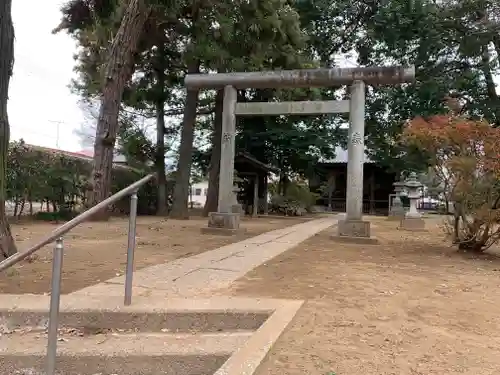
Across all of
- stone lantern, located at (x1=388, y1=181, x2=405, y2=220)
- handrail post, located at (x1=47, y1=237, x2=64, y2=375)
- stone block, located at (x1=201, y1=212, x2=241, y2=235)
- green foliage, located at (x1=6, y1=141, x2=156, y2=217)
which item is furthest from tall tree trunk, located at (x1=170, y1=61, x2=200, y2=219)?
handrail post, located at (x1=47, y1=237, x2=64, y2=375)

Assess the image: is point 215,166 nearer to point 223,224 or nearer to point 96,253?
point 223,224

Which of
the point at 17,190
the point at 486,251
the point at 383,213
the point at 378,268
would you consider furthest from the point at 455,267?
the point at 383,213

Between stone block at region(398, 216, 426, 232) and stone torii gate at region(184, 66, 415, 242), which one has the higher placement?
stone torii gate at region(184, 66, 415, 242)

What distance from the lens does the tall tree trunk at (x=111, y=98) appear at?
12672 mm

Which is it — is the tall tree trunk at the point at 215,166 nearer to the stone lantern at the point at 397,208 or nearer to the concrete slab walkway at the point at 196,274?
the stone lantern at the point at 397,208

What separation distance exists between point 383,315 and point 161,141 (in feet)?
53.5

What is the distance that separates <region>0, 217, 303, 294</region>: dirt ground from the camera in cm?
476

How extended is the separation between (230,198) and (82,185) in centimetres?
542

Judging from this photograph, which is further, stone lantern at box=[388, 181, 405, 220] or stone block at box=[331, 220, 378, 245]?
stone lantern at box=[388, 181, 405, 220]

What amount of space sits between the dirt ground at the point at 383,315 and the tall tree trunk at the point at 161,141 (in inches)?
463

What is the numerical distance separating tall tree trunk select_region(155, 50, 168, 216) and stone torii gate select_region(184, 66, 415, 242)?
6156mm

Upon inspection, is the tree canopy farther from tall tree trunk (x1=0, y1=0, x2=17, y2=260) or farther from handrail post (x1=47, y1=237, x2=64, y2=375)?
handrail post (x1=47, y1=237, x2=64, y2=375)

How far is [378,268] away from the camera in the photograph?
6285 mm

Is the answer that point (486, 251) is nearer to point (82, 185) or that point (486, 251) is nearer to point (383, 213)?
point (82, 185)
